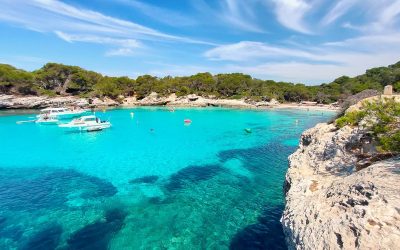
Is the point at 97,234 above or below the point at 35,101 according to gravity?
below

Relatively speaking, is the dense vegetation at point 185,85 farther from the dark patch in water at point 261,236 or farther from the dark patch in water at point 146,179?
the dark patch in water at point 261,236

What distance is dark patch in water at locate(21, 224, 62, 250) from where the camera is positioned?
449 inches

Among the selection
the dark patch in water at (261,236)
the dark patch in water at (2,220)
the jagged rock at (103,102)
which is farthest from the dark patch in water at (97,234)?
the jagged rock at (103,102)

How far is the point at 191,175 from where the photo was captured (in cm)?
2117

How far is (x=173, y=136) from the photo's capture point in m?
39.5

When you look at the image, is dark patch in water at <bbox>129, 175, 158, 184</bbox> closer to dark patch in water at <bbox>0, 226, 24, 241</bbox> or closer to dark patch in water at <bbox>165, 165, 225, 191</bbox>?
dark patch in water at <bbox>165, 165, 225, 191</bbox>

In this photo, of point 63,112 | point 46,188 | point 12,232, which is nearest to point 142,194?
point 12,232

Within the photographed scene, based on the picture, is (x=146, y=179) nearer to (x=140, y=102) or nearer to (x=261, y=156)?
(x=261, y=156)

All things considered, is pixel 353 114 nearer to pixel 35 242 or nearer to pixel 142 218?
pixel 142 218

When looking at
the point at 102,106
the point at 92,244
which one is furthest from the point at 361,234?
the point at 102,106

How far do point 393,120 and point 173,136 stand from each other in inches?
1271

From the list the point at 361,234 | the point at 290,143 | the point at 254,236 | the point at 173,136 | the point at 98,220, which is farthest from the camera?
the point at 173,136

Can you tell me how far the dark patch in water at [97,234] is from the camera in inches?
452

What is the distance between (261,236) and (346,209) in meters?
6.88
